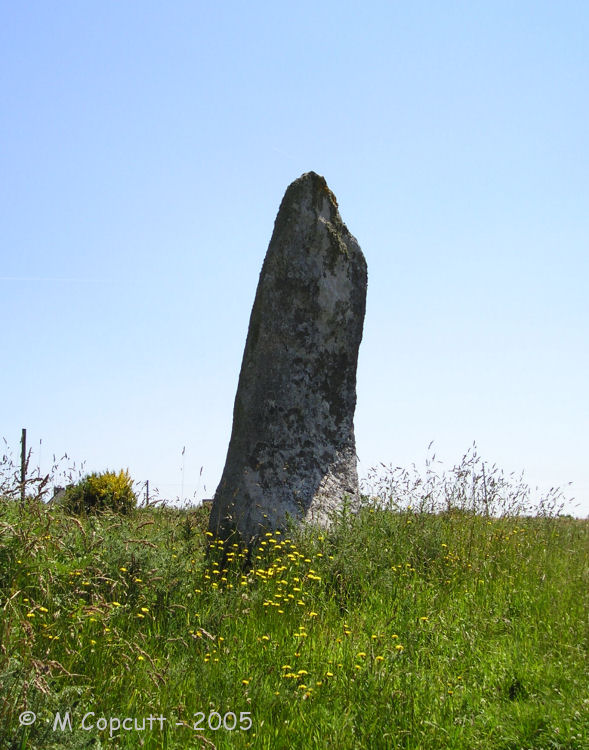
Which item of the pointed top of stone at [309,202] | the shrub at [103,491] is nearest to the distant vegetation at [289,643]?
the pointed top of stone at [309,202]

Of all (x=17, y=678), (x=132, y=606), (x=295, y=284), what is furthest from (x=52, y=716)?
(x=295, y=284)

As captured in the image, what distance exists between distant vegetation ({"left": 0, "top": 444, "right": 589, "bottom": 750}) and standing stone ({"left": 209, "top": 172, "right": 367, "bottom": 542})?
0.46 metres

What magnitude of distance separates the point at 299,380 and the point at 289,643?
12.1 ft

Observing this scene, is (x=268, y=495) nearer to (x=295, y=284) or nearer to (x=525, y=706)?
(x=295, y=284)

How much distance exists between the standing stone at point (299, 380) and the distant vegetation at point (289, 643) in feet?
1.50

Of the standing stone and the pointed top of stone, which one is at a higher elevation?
the pointed top of stone

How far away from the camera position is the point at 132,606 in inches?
213

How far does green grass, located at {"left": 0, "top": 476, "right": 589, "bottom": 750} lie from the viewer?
383 centimetres

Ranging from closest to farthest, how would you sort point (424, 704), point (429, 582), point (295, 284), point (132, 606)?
point (424, 704), point (132, 606), point (429, 582), point (295, 284)

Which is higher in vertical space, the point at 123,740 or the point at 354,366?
the point at 354,366

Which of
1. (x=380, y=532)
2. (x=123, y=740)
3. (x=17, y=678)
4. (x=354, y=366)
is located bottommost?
(x=123, y=740)

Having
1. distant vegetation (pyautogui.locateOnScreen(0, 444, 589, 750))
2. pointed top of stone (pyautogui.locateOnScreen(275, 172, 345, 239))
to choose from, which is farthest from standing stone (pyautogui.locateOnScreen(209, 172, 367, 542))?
distant vegetation (pyautogui.locateOnScreen(0, 444, 589, 750))

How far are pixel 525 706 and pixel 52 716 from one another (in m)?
2.78

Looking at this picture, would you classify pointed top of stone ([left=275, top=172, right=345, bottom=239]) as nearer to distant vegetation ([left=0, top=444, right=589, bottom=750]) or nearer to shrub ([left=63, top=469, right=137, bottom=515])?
distant vegetation ([left=0, top=444, right=589, bottom=750])
